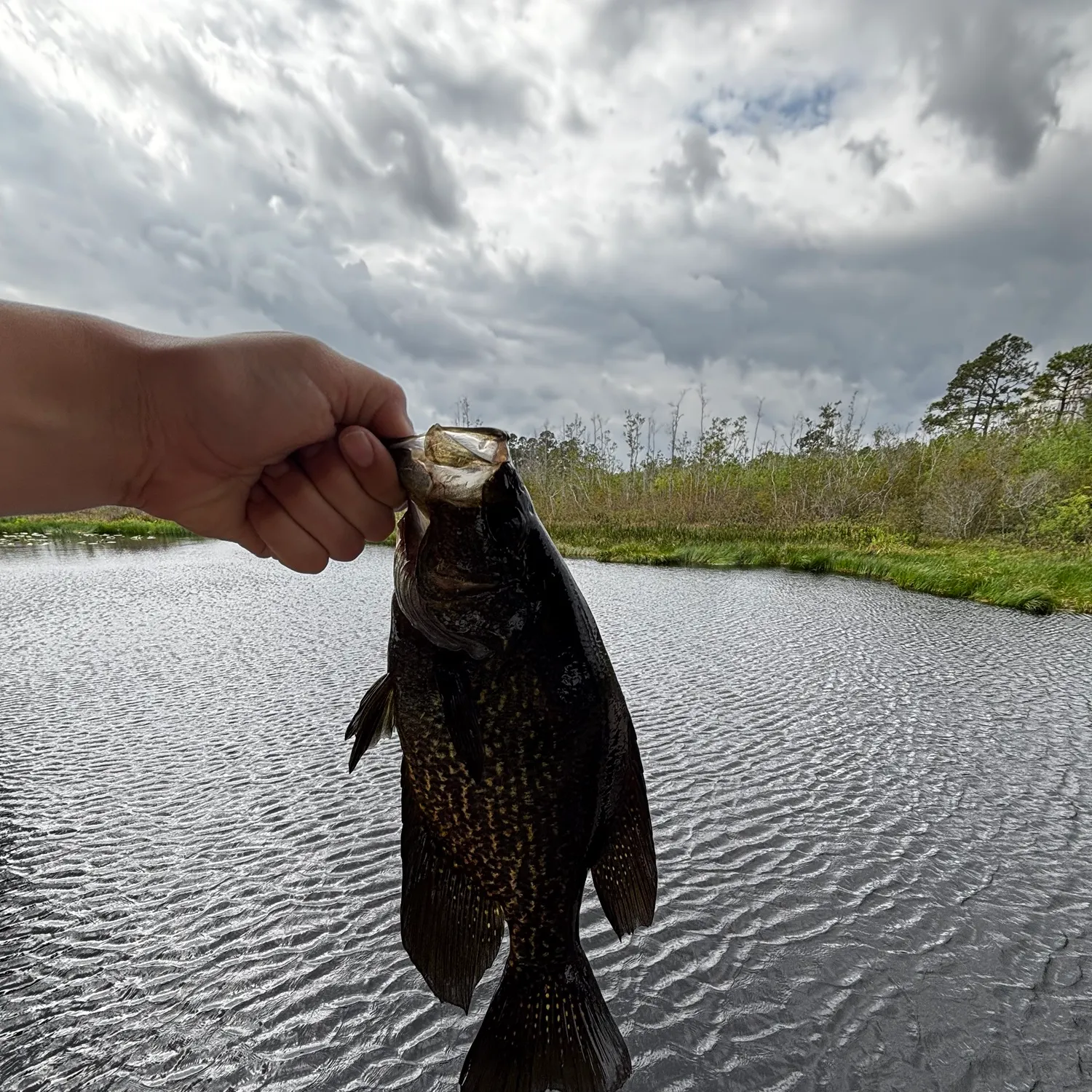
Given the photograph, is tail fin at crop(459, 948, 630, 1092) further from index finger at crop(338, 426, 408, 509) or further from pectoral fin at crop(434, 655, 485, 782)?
index finger at crop(338, 426, 408, 509)

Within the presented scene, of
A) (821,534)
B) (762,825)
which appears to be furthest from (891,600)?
(821,534)

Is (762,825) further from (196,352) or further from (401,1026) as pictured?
(196,352)

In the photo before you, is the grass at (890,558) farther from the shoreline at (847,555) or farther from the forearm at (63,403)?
the forearm at (63,403)

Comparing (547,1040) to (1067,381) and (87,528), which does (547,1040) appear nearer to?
(87,528)

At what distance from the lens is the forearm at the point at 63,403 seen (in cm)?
139

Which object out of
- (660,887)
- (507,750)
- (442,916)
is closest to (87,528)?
(660,887)

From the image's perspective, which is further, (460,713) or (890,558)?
(890,558)

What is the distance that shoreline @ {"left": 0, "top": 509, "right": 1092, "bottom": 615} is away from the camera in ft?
26.7

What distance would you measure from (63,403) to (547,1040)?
187cm

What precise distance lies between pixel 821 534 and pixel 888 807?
16.2 m

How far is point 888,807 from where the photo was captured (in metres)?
2.63

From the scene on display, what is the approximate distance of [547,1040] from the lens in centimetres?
117

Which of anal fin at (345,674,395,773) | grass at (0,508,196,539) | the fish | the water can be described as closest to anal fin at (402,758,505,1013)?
the fish

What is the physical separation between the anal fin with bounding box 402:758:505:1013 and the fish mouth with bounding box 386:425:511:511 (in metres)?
0.59
